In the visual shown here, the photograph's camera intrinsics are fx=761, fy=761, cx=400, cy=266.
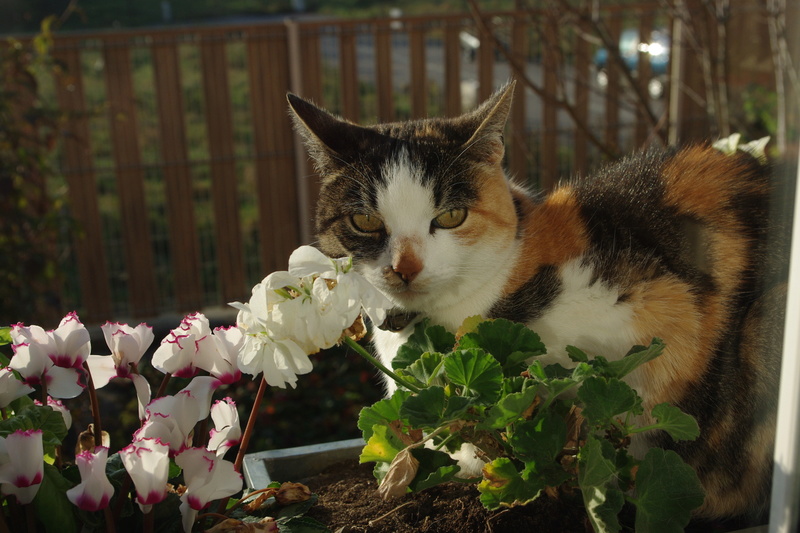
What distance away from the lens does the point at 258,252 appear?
3979 millimetres

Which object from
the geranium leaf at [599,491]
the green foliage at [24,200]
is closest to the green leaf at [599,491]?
the geranium leaf at [599,491]

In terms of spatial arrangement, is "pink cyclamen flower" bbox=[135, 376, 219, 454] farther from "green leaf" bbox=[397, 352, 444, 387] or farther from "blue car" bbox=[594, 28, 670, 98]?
"blue car" bbox=[594, 28, 670, 98]

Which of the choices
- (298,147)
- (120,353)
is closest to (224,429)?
(120,353)

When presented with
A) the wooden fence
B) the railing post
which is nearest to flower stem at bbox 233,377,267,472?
the railing post

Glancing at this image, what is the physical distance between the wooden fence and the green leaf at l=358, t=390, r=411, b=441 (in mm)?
2713

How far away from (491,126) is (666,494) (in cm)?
65

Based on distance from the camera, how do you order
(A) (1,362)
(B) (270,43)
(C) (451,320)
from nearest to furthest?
(A) (1,362)
(C) (451,320)
(B) (270,43)

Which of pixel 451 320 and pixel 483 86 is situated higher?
pixel 483 86

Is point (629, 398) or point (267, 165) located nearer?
point (629, 398)

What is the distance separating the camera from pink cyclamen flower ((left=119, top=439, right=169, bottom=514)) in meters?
0.71

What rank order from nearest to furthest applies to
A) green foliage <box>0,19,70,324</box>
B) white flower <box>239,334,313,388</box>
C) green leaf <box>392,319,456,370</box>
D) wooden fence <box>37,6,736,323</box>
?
white flower <box>239,334,313,388</box> < green leaf <box>392,319,456,370</box> < green foliage <box>0,19,70,324</box> < wooden fence <box>37,6,736,323</box>

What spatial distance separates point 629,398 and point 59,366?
2.06 feet

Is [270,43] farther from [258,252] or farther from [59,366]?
[59,366]

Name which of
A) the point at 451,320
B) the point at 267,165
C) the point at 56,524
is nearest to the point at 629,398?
the point at 451,320
